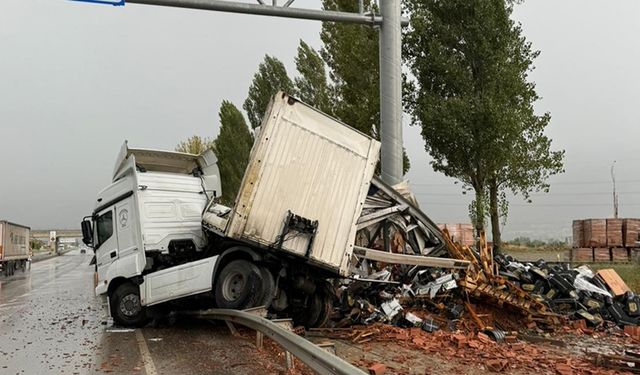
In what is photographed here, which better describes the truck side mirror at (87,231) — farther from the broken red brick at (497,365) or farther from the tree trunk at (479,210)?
the tree trunk at (479,210)

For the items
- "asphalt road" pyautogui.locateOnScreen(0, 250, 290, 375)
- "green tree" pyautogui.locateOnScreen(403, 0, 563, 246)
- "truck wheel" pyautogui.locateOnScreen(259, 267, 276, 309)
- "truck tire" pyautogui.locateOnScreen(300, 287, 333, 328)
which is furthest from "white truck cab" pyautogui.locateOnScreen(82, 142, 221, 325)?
"green tree" pyautogui.locateOnScreen(403, 0, 563, 246)

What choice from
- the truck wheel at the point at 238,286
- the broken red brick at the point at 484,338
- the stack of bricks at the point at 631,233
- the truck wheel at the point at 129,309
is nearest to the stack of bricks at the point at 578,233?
the stack of bricks at the point at 631,233

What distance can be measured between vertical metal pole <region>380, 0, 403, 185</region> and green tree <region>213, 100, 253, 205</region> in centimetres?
2978

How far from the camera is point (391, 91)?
1191 centimetres

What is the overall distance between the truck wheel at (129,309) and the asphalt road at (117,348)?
0.63 ft

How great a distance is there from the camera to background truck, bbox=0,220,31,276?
32094mm

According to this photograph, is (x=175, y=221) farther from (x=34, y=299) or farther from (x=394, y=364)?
(x=34, y=299)

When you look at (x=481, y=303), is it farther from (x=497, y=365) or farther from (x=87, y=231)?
(x=87, y=231)

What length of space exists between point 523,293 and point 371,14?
257 inches

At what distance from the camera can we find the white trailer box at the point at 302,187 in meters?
8.22

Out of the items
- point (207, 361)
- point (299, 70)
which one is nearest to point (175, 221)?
point (207, 361)

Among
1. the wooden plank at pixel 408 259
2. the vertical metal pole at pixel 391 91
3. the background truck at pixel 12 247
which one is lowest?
the background truck at pixel 12 247

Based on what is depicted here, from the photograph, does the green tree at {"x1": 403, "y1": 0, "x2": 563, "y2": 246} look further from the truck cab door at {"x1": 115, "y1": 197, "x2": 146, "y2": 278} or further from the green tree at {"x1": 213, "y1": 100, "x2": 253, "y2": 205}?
the green tree at {"x1": 213, "y1": 100, "x2": 253, "y2": 205}

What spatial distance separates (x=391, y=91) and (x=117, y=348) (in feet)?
24.5
